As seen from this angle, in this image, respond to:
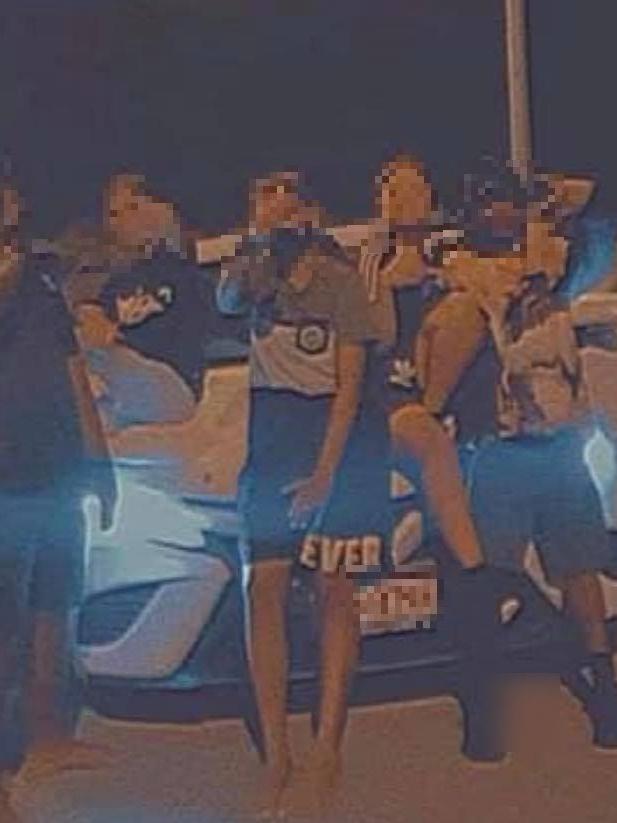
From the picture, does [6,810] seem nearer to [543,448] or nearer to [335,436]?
[335,436]

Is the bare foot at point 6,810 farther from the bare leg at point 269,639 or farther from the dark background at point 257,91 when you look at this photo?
the dark background at point 257,91

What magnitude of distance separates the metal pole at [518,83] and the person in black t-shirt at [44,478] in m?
0.67

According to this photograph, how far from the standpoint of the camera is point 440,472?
3213 millimetres

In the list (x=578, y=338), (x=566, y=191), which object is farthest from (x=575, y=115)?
(x=578, y=338)

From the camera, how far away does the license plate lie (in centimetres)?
322

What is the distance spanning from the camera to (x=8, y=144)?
10.4ft

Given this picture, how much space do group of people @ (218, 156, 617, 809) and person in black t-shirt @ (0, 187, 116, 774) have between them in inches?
9.1

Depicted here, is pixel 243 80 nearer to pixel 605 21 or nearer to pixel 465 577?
pixel 605 21

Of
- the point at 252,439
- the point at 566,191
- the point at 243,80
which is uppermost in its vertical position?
the point at 243,80

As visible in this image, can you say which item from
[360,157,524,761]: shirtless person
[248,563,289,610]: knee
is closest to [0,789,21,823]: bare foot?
[248,563,289,610]: knee

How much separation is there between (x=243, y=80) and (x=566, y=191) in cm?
48

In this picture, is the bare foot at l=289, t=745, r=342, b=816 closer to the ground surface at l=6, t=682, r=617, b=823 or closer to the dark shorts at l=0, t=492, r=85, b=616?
the ground surface at l=6, t=682, r=617, b=823

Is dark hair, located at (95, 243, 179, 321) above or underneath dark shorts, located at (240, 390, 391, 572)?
above

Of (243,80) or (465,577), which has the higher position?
(243,80)
